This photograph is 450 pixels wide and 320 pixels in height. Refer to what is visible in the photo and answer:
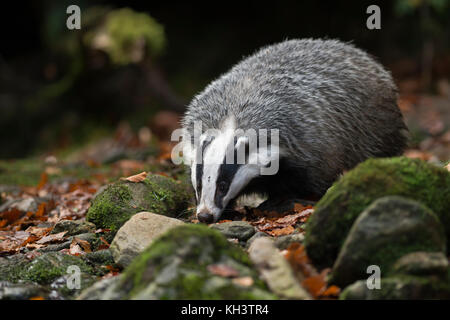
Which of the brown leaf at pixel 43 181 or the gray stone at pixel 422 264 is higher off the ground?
the brown leaf at pixel 43 181

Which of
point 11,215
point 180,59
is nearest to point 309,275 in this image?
point 11,215

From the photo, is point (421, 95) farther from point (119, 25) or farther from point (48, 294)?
point (48, 294)

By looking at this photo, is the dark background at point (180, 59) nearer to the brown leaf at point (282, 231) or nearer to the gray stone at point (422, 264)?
the brown leaf at point (282, 231)

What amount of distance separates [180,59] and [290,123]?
825 centimetres

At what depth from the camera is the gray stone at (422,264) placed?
131 inches

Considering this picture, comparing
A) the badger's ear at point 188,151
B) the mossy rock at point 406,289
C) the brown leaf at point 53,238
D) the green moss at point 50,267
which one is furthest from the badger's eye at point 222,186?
the mossy rock at point 406,289

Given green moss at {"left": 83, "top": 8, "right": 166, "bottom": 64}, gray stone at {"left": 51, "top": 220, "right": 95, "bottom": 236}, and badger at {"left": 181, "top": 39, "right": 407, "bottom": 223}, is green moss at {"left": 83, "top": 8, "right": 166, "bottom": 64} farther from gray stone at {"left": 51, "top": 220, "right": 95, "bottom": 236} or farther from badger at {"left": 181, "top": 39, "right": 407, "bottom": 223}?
gray stone at {"left": 51, "top": 220, "right": 95, "bottom": 236}

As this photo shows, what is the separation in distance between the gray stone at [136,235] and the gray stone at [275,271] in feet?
2.63

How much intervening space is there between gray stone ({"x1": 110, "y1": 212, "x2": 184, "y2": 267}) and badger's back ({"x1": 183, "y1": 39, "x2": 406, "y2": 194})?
128 centimetres

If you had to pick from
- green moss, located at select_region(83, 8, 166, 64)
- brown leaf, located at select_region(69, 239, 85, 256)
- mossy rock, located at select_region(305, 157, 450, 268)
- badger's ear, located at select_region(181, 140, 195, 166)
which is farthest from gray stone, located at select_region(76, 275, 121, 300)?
green moss, located at select_region(83, 8, 166, 64)

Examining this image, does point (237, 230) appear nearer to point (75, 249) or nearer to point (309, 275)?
point (309, 275)

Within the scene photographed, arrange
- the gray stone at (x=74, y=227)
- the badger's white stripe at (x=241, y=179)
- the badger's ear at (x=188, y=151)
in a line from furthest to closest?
the badger's ear at (x=188, y=151) < the gray stone at (x=74, y=227) < the badger's white stripe at (x=241, y=179)

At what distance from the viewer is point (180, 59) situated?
13422 millimetres
